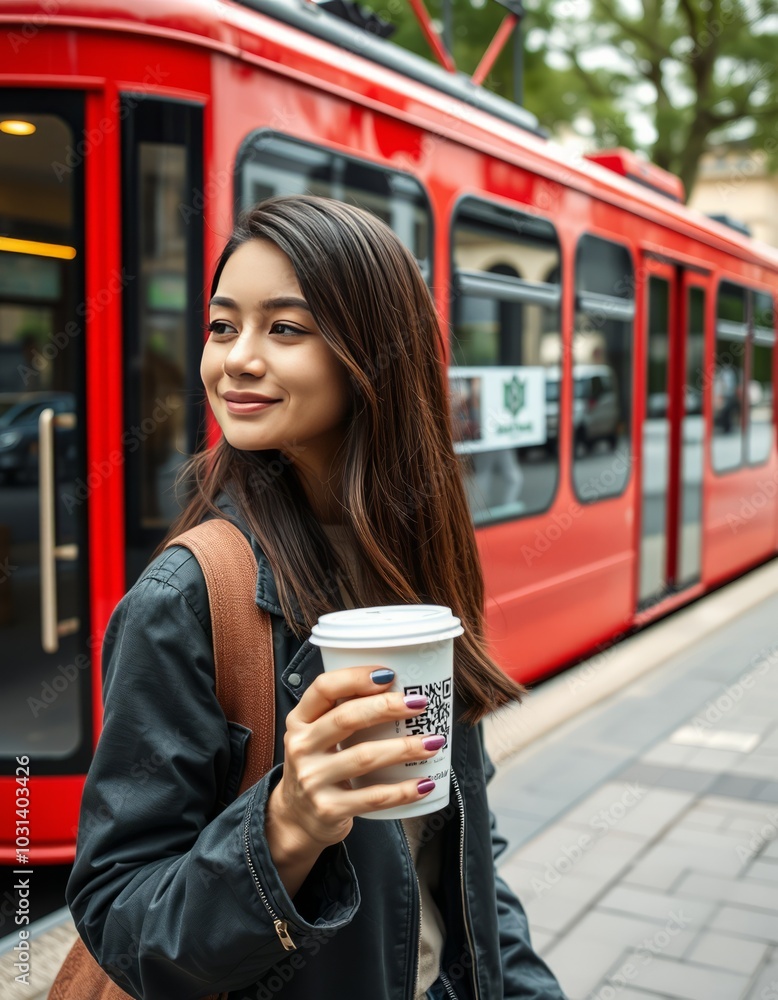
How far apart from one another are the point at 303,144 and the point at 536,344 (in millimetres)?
2039

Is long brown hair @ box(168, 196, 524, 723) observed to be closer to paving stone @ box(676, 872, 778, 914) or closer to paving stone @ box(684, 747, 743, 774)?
paving stone @ box(676, 872, 778, 914)

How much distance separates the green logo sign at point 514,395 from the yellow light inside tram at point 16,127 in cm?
256

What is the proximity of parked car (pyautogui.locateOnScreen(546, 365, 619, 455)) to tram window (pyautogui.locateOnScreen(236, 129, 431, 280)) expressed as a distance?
146 centimetres

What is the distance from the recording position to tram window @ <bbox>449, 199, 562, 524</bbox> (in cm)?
494

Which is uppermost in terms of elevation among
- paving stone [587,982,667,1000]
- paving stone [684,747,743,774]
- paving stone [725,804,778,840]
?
paving stone [684,747,743,774]

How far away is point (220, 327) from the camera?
1.33 metres

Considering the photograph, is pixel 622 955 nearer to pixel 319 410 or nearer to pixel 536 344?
pixel 319 410

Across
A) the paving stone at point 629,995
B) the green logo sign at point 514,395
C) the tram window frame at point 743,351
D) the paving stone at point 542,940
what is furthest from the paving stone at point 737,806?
the tram window frame at point 743,351

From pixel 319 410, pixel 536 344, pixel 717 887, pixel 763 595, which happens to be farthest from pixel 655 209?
pixel 319 410

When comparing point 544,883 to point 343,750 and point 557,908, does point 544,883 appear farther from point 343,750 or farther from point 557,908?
point 343,750

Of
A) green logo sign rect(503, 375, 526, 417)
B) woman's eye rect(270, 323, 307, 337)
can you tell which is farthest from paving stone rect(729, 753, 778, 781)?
woman's eye rect(270, 323, 307, 337)

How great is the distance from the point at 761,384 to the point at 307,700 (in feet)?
32.2

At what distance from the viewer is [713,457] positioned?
8.65m

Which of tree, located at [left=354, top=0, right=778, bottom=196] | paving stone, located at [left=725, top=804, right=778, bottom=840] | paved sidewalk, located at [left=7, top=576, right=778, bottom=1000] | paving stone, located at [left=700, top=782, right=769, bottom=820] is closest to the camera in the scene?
paved sidewalk, located at [left=7, top=576, right=778, bottom=1000]
